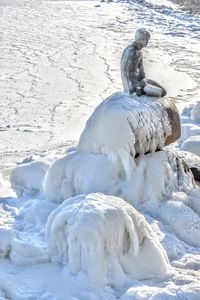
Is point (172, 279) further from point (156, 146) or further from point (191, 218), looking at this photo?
point (156, 146)

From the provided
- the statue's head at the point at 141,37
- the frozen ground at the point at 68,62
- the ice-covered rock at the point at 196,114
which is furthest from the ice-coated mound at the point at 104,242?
the ice-covered rock at the point at 196,114

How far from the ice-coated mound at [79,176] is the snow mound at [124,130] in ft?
0.29

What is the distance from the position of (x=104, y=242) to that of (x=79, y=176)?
135cm

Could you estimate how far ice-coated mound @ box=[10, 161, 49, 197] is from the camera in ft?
20.9

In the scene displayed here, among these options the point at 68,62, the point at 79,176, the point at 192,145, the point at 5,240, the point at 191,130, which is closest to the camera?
the point at 5,240

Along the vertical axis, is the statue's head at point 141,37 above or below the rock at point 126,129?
above

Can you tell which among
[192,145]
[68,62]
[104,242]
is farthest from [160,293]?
[68,62]

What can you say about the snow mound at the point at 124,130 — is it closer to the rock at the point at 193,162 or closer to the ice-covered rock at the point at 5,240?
the rock at the point at 193,162

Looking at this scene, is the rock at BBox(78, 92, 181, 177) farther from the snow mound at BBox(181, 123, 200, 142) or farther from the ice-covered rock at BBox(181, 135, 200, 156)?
the snow mound at BBox(181, 123, 200, 142)

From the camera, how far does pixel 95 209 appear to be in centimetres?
466

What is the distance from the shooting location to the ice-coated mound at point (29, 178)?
6.36 metres

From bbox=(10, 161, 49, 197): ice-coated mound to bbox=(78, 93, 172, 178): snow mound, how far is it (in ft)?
2.22

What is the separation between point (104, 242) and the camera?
14.9ft

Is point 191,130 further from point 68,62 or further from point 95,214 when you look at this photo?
point 68,62
